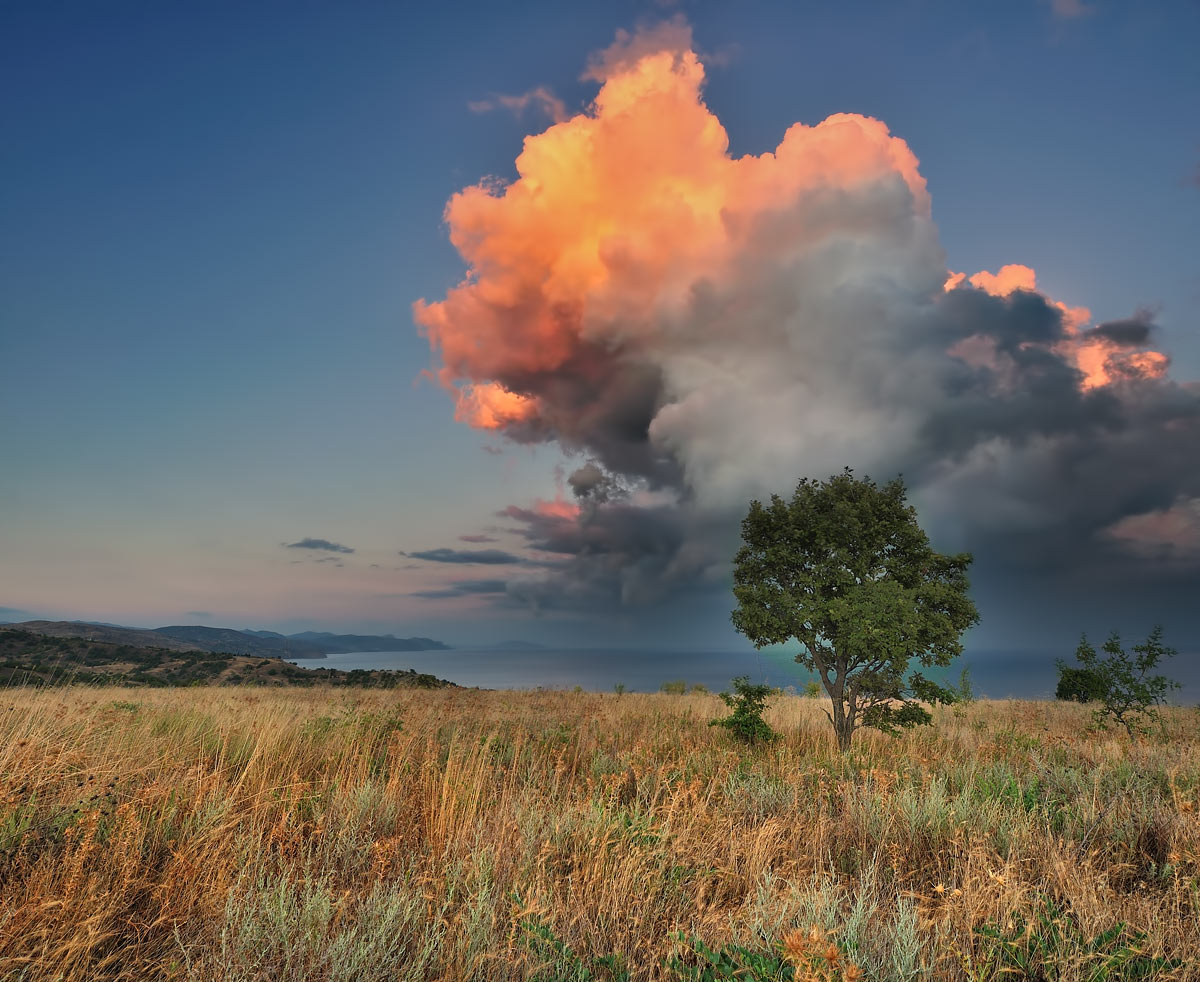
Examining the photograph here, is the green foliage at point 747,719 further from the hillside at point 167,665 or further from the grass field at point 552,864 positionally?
the hillside at point 167,665

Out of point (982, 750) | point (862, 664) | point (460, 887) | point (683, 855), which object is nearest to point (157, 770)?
point (460, 887)

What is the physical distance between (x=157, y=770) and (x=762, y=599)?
10438 millimetres

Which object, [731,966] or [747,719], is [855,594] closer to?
[747,719]

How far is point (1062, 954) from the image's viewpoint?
12.4 ft

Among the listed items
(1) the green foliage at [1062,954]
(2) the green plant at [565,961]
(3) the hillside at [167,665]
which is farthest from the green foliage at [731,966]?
(3) the hillside at [167,665]

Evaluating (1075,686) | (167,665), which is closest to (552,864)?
(1075,686)

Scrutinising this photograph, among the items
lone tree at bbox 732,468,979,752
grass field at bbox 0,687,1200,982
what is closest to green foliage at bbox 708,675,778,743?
lone tree at bbox 732,468,979,752

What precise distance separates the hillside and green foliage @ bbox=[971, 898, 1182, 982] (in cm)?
3047

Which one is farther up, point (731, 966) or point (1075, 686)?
point (1075, 686)

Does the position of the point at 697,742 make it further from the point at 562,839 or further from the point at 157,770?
the point at 157,770

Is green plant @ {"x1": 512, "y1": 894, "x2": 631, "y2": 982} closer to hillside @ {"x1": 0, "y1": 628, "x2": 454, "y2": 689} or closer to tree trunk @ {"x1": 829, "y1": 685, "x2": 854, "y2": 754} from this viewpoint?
tree trunk @ {"x1": 829, "y1": 685, "x2": 854, "y2": 754}

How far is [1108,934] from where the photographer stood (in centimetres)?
395

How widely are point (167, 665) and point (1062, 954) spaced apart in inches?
2390

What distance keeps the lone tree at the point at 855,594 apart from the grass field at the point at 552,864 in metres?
2.52
